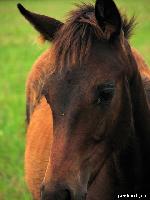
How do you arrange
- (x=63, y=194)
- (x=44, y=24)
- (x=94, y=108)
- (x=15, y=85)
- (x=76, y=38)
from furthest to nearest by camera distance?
(x=15, y=85) → (x=44, y=24) → (x=76, y=38) → (x=94, y=108) → (x=63, y=194)

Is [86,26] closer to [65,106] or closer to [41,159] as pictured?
[65,106]

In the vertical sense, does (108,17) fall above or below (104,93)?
above

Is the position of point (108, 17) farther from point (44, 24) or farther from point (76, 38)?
point (44, 24)

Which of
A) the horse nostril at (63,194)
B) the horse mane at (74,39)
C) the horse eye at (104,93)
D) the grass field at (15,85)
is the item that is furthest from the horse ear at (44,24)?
the horse nostril at (63,194)

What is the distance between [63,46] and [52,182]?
992mm

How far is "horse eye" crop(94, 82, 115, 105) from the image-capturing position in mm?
3578

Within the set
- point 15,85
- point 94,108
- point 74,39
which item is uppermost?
point 74,39

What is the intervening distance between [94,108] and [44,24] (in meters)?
0.92

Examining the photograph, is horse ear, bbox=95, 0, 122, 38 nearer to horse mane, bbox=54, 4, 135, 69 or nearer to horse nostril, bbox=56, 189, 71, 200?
horse mane, bbox=54, 4, 135, 69

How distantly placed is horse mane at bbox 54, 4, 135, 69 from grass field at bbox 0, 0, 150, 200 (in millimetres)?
757

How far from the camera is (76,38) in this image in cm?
372

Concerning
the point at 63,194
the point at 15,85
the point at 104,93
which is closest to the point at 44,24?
the point at 104,93

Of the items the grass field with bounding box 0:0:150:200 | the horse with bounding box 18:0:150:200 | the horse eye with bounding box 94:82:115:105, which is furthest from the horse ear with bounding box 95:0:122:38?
the grass field with bounding box 0:0:150:200

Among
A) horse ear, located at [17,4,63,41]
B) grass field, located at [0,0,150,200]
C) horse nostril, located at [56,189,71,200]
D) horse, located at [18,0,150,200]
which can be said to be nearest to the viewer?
horse nostril, located at [56,189,71,200]
